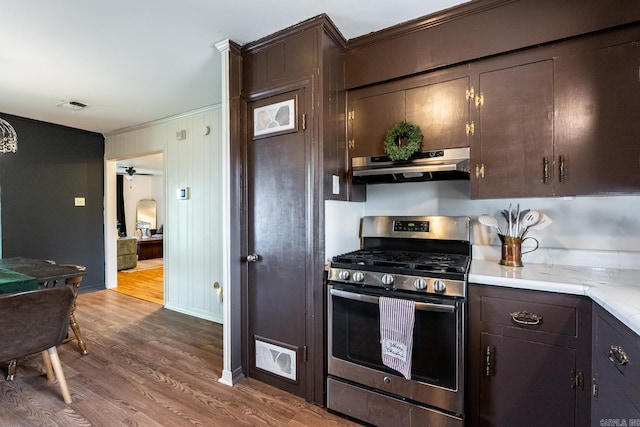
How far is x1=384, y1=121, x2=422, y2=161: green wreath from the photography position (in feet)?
6.09

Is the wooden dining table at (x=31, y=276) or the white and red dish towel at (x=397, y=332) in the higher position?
the wooden dining table at (x=31, y=276)

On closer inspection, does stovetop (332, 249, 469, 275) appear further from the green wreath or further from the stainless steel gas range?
the green wreath

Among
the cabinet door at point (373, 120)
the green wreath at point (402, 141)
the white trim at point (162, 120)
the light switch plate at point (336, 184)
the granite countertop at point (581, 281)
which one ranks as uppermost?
the white trim at point (162, 120)

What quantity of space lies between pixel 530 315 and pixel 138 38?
9.59 feet

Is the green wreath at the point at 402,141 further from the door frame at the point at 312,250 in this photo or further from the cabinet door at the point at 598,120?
the cabinet door at the point at 598,120

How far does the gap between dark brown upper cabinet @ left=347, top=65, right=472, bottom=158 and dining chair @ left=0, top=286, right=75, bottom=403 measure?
6.90 ft

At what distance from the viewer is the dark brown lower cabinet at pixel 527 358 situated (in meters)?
1.34

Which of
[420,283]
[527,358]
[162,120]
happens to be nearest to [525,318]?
[527,358]

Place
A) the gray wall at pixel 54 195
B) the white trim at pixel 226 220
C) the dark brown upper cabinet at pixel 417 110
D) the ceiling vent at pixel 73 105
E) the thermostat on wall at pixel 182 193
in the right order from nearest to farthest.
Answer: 1. the dark brown upper cabinet at pixel 417 110
2. the white trim at pixel 226 220
3. the ceiling vent at pixel 73 105
4. the thermostat on wall at pixel 182 193
5. the gray wall at pixel 54 195

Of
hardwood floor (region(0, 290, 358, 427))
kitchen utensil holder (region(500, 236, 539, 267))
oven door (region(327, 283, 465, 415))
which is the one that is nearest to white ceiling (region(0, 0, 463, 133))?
kitchen utensil holder (region(500, 236, 539, 267))

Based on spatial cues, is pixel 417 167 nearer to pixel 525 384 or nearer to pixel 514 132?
pixel 514 132

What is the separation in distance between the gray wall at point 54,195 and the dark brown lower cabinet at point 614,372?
18.5ft

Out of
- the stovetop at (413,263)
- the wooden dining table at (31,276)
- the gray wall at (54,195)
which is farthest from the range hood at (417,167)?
the gray wall at (54,195)

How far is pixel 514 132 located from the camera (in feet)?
5.60
